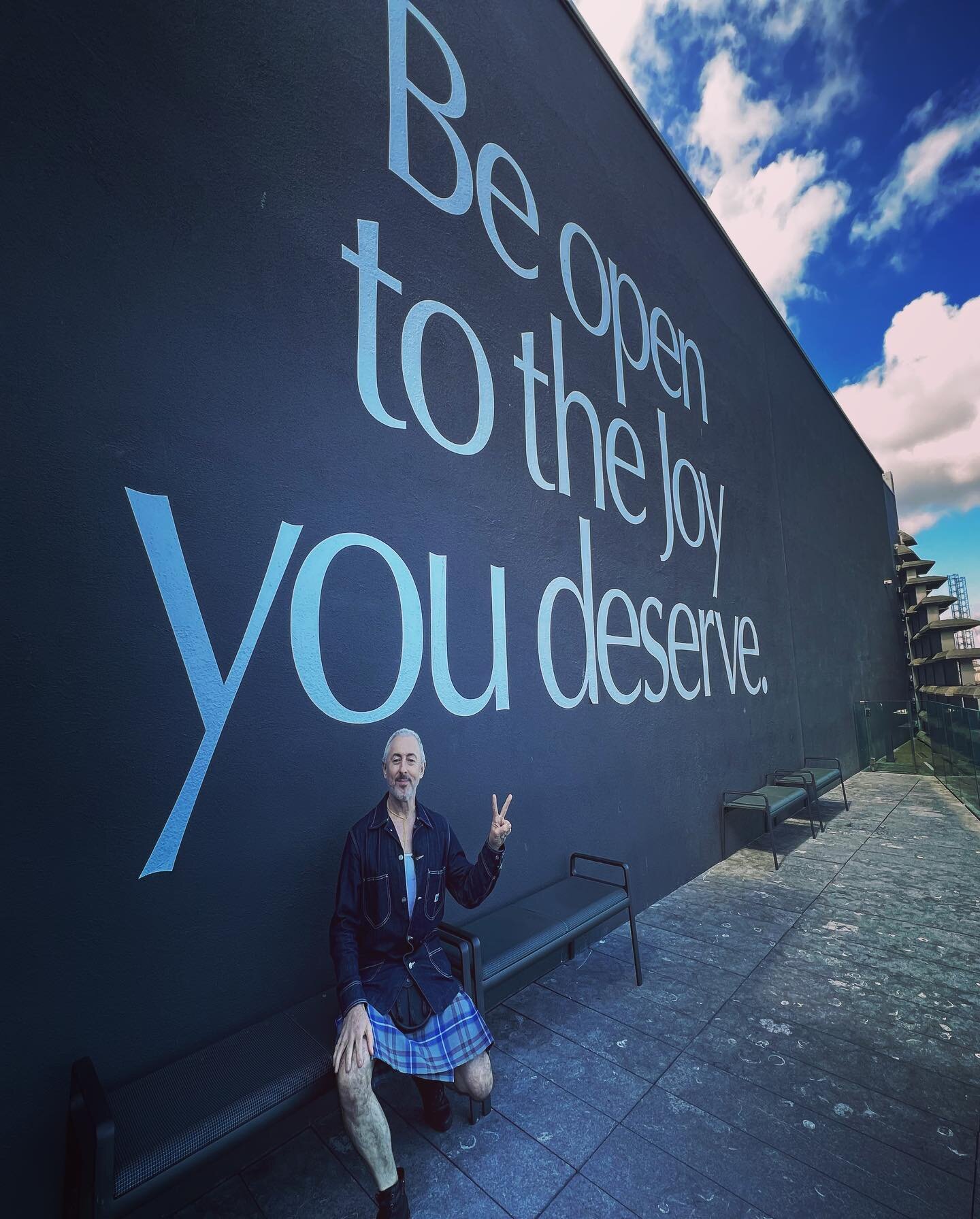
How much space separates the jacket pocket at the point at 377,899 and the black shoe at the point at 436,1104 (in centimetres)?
51

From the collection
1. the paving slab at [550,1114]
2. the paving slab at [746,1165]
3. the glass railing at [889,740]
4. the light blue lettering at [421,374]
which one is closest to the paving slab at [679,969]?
the paving slab at [746,1165]

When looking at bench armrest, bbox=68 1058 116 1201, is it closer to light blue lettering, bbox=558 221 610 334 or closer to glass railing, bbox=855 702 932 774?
light blue lettering, bbox=558 221 610 334

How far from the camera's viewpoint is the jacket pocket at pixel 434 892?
6.45 feet

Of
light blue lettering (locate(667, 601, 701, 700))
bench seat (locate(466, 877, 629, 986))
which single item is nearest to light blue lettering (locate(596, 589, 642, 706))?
light blue lettering (locate(667, 601, 701, 700))

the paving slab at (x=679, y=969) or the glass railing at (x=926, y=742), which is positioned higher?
the glass railing at (x=926, y=742)

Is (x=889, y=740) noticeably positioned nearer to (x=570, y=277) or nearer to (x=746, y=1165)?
(x=570, y=277)

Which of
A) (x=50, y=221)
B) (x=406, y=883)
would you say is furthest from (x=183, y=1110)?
(x=50, y=221)

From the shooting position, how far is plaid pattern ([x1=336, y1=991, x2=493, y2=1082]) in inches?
66.0

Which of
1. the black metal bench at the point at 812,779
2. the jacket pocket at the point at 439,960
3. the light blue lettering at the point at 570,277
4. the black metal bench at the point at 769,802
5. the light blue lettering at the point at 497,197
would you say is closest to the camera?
the jacket pocket at the point at 439,960

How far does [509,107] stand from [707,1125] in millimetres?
4974

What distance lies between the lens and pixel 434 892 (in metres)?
2.00

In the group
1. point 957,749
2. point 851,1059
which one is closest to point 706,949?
point 851,1059

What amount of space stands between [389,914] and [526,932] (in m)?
0.82

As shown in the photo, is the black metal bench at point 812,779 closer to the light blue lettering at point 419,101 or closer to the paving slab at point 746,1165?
the paving slab at point 746,1165
